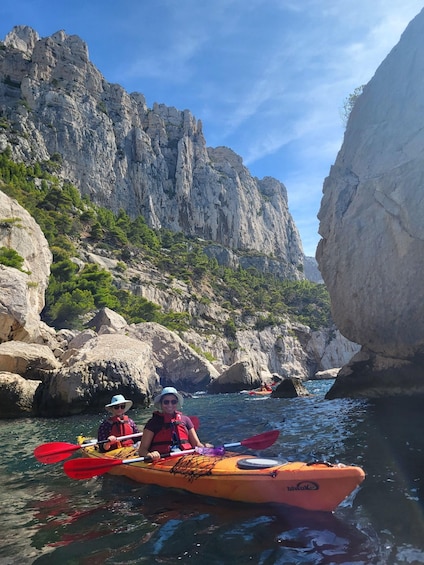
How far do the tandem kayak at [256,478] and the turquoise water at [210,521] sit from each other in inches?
5.6

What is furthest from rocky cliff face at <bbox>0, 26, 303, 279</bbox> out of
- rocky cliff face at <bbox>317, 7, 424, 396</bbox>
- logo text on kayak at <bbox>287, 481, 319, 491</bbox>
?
logo text on kayak at <bbox>287, 481, 319, 491</bbox>

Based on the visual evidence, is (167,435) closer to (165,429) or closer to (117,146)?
(165,429)

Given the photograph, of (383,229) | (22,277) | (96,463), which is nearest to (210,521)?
(96,463)

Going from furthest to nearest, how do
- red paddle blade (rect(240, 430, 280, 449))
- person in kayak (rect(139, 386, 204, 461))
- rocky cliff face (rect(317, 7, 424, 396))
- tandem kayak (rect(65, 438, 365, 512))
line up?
rocky cliff face (rect(317, 7, 424, 396)), red paddle blade (rect(240, 430, 280, 449)), person in kayak (rect(139, 386, 204, 461)), tandem kayak (rect(65, 438, 365, 512))

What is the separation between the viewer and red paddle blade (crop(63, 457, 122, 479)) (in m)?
5.98

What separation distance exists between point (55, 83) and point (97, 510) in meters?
87.8

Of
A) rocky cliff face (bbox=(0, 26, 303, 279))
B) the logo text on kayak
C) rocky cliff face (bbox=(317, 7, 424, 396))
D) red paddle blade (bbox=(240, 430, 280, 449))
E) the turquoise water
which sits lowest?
the turquoise water

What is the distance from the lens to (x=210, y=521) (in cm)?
477

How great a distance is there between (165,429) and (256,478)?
1981mm

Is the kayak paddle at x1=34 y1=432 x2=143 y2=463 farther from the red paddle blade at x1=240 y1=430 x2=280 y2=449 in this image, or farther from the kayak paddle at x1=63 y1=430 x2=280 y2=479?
the red paddle blade at x1=240 y1=430 x2=280 y2=449

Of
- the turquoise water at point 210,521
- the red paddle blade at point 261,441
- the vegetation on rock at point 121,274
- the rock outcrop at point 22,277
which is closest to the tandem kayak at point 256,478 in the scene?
the turquoise water at point 210,521

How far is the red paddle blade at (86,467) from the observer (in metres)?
5.98

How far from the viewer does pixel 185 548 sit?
160 inches

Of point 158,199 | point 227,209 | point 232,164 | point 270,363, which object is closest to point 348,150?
point 270,363
